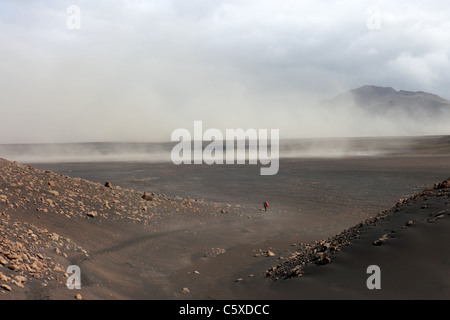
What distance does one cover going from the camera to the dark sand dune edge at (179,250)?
26.0 ft

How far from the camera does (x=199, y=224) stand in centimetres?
1709

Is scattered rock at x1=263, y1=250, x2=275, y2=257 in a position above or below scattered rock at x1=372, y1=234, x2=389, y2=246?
below

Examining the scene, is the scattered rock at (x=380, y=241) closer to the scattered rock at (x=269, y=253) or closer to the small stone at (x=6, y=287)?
the scattered rock at (x=269, y=253)

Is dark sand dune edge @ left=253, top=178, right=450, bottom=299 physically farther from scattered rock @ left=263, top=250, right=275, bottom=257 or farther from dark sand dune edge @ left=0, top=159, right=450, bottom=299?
scattered rock @ left=263, top=250, right=275, bottom=257

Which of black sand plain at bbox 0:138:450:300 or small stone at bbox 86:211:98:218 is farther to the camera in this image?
small stone at bbox 86:211:98:218

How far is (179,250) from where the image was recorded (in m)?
13.7

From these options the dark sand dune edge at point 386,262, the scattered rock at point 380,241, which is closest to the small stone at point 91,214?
the dark sand dune edge at point 386,262

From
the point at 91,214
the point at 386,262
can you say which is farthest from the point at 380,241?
the point at 91,214

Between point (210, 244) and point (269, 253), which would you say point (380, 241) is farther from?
point (210, 244)

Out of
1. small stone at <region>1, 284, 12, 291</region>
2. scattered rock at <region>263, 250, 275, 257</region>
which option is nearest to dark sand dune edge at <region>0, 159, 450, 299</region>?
small stone at <region>1, 284, 12, 291</region>

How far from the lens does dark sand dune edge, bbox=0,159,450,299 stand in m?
7.92

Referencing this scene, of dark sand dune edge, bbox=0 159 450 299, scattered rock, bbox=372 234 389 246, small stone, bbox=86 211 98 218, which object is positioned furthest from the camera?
small stone, bbox=86 211 98 218

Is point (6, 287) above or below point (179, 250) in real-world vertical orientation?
above
